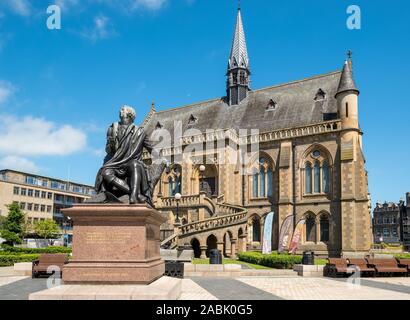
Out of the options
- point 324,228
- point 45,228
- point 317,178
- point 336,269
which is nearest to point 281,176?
point 317,178

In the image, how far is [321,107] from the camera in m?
40.4

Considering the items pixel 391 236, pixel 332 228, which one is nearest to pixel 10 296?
pixel 332 228

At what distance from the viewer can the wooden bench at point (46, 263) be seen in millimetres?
17094

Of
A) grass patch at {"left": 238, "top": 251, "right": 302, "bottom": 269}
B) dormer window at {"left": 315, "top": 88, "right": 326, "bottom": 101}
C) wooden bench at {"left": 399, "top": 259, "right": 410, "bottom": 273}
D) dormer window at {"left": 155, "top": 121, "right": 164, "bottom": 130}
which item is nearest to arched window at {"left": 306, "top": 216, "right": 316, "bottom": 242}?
dormer window at {"left": 315, "top": 88, "right": 326, "bottom": 101}

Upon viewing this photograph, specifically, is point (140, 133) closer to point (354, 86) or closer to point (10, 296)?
point (10, 296)

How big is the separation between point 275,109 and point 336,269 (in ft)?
89.5

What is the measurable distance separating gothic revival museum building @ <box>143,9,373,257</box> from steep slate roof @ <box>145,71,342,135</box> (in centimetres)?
12

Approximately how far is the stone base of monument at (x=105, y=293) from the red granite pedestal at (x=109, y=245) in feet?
0.80

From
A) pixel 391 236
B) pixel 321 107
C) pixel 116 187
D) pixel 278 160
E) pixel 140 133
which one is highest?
pixel 321 107

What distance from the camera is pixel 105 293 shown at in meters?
8.32

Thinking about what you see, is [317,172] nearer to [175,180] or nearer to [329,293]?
[175,180]

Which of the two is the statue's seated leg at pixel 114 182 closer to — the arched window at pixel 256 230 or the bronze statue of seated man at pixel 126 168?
the bronze statue of seated man at pixel 126 168
